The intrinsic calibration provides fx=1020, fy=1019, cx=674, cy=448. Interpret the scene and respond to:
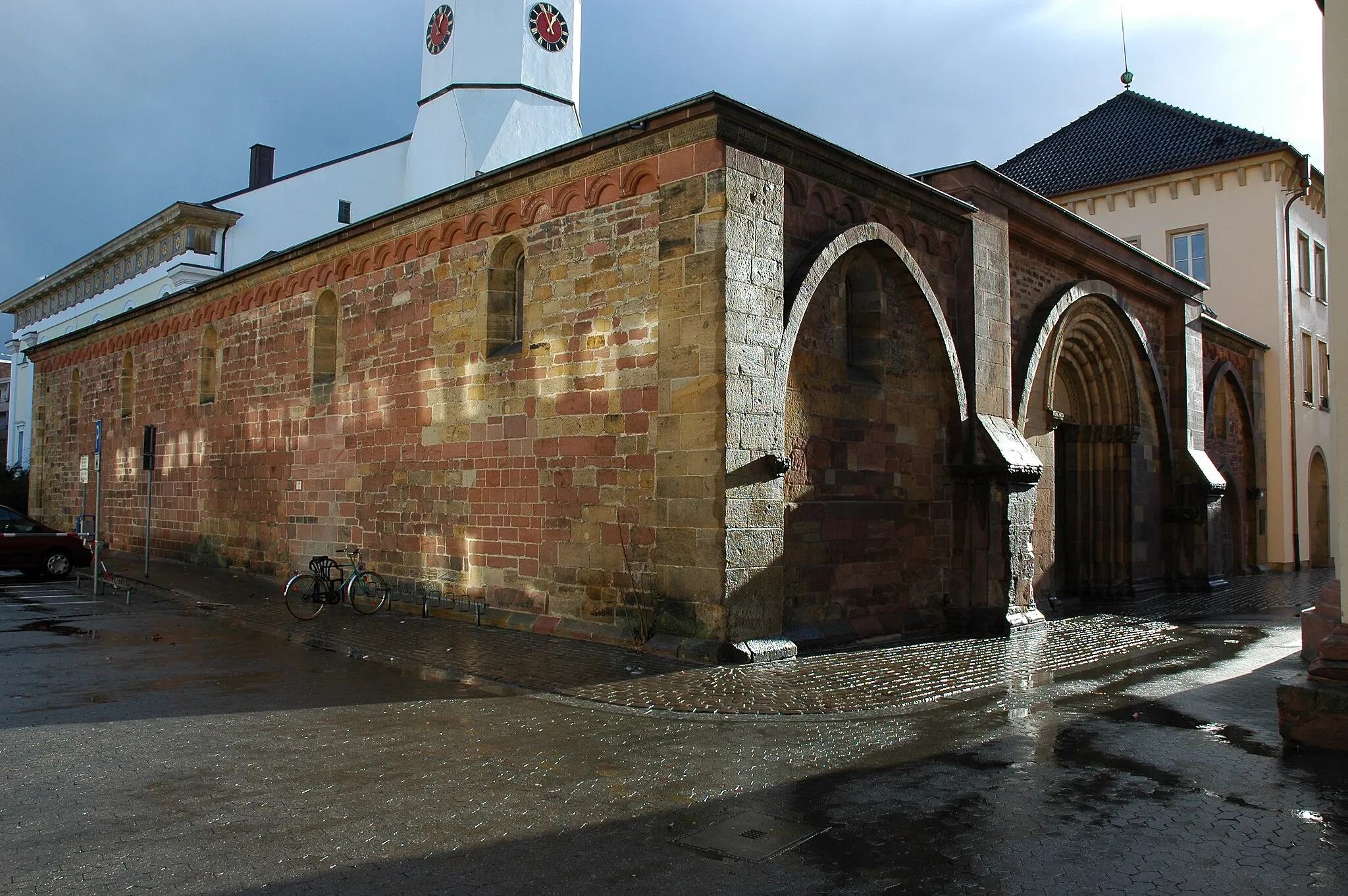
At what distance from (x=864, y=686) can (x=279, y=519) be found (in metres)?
11.2

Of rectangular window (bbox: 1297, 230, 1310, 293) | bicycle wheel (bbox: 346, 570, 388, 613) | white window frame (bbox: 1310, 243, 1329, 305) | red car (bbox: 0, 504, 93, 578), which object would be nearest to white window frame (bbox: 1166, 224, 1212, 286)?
rectangular window (bbox: 1297, 230, 1310, 293)

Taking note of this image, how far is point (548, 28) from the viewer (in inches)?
1256

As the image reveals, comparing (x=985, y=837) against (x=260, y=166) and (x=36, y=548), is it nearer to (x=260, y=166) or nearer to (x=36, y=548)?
(x=36, y=548)

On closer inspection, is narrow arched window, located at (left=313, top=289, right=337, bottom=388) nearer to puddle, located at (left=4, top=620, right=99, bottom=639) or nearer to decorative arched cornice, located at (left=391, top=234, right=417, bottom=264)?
decorative arched cornice, located at (left=391, top=234, right=417, bottom=264)

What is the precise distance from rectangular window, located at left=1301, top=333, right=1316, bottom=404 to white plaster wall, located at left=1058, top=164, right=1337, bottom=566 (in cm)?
44

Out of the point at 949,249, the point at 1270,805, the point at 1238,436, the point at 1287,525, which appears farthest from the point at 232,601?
the point at 1287,525

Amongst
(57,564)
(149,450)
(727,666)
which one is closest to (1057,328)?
(727,666)

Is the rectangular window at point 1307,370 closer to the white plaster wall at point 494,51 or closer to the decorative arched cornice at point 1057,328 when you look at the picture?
the decorative arched cornice at point 1057,328

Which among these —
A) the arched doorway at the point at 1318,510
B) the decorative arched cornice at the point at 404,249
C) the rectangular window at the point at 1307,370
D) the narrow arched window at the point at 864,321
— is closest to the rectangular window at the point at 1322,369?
the rectangular window at the point at 1307,370

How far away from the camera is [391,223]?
1429cm

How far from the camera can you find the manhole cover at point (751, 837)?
14.6 feet

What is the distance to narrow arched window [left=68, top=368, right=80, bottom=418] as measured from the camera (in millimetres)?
24969

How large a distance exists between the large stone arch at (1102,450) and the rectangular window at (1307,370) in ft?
36.5

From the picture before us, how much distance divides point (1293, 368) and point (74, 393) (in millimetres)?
30536
